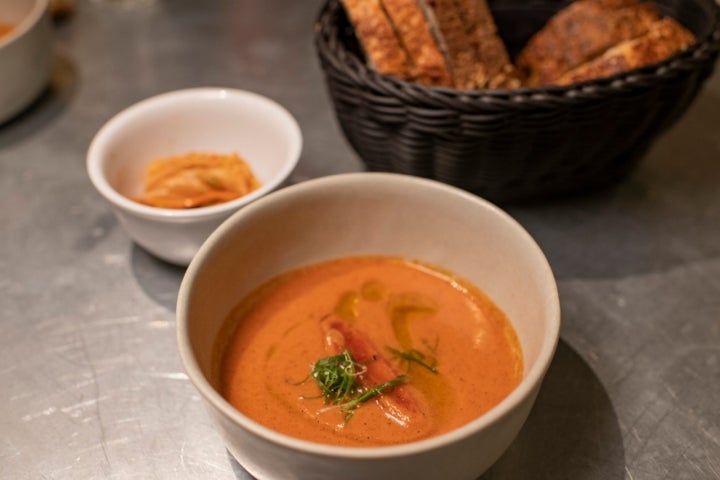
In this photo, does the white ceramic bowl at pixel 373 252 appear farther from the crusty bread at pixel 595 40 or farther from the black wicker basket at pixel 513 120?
the crusty bread at pixel 595 40

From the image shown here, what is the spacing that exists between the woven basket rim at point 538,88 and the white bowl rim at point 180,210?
135mm

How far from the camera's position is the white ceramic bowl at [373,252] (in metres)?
0.65

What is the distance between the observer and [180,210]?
3.22 feet

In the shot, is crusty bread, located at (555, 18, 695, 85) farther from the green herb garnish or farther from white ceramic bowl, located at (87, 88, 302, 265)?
the green herb garnish

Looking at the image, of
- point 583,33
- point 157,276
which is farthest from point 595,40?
point 157,276

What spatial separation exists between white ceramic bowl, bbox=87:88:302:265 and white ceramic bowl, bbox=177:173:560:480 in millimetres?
98

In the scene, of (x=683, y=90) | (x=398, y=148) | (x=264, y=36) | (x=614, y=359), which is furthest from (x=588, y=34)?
(x=264, y=36)

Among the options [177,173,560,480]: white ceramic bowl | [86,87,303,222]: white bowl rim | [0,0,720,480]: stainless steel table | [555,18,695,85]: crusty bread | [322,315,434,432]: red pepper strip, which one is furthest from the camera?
[555,18,695,85]: crusty bread

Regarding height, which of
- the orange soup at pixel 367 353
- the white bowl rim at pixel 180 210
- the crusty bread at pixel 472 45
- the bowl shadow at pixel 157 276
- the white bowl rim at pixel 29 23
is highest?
the crusty bread at pixel 472 45

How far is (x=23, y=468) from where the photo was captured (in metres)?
0.84

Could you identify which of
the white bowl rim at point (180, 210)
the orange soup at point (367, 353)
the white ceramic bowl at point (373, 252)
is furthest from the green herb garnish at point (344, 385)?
the white bowl rim at point (180, 210)

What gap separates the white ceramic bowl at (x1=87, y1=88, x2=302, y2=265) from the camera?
996 millimetres

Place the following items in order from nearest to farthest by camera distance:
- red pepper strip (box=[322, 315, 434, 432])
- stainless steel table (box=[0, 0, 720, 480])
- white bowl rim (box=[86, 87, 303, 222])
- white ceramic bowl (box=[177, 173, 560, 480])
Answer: white ceramic bowl (box=[177, 173, 560, 480]) → red pepper strip (box=[322, 315, 434, 432]) → stainless steel table (box=[0, 0, 720, 480]) → white bowl rim (box=[86, 87, 303, 222])

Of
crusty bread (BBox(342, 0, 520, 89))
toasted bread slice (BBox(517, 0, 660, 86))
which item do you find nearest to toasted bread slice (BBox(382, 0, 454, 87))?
crusty bread (BBox(342, 0, 520, 89))
